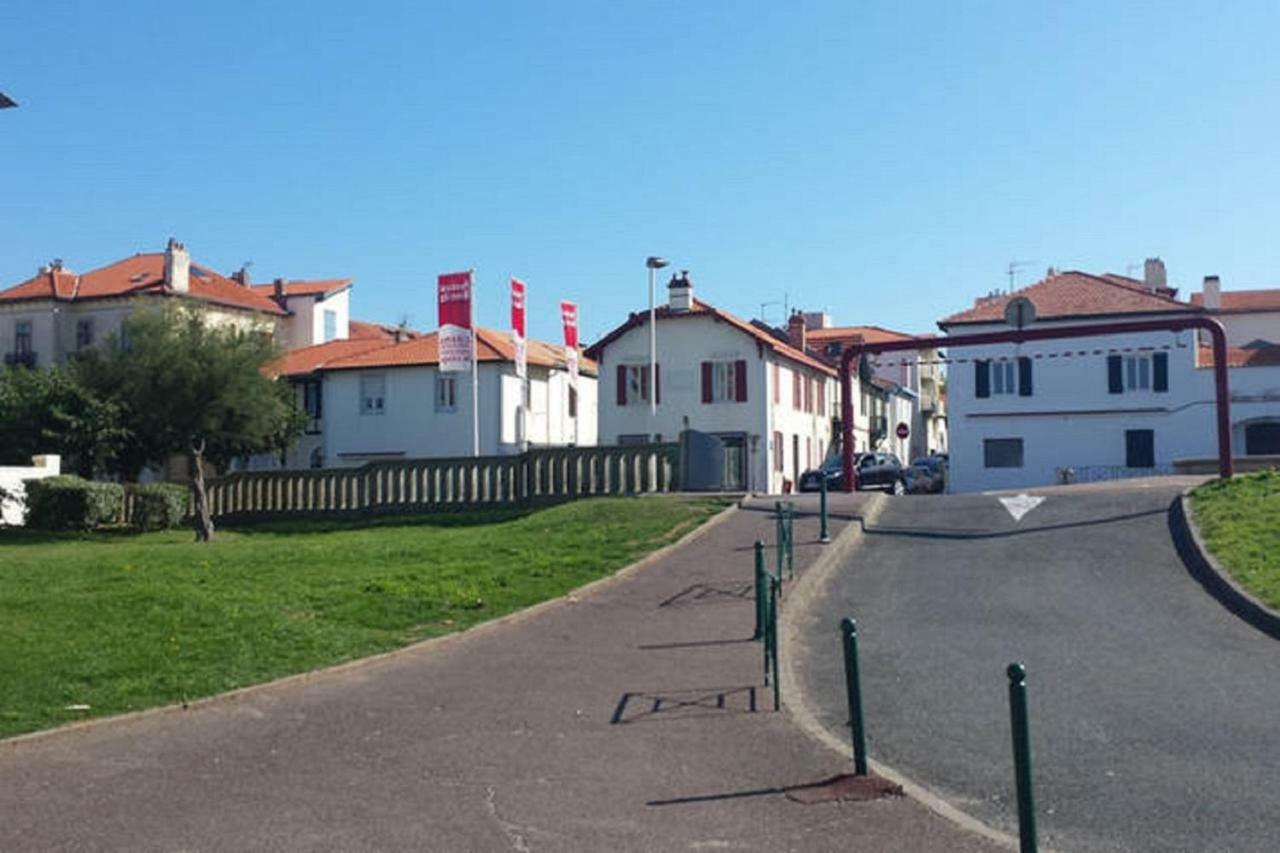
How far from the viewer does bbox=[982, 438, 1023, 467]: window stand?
178 feet

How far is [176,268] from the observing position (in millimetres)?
62688

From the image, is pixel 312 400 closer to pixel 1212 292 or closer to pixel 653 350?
pixel 653 350

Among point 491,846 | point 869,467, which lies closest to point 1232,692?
point 491,846

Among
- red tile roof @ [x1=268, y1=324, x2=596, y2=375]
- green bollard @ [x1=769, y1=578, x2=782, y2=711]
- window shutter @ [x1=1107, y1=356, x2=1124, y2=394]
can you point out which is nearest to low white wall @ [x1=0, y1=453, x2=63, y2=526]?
red tile roof @ [x1=268, y1=324, x2=596, y2=375]

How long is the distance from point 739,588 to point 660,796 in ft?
30.0

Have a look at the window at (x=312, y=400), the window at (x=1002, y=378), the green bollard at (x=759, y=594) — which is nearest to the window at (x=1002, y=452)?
the window at (x=1002, y=378)

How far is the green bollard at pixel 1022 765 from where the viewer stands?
18.5 feet

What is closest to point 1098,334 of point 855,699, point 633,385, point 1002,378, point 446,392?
point 633,385

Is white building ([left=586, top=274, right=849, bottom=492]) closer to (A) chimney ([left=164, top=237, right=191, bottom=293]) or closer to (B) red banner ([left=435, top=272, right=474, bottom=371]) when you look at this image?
(B) red banner ([left=435, top=272, right=474, bottom=371])

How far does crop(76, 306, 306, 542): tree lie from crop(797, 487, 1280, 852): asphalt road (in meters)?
20.9

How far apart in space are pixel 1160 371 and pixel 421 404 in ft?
93.7

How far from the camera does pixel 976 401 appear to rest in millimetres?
54938

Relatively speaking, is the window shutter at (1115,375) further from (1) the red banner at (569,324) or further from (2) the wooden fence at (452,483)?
(2) the wooden fence at (452,483)

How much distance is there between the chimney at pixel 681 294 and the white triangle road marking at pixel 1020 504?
26170mm
